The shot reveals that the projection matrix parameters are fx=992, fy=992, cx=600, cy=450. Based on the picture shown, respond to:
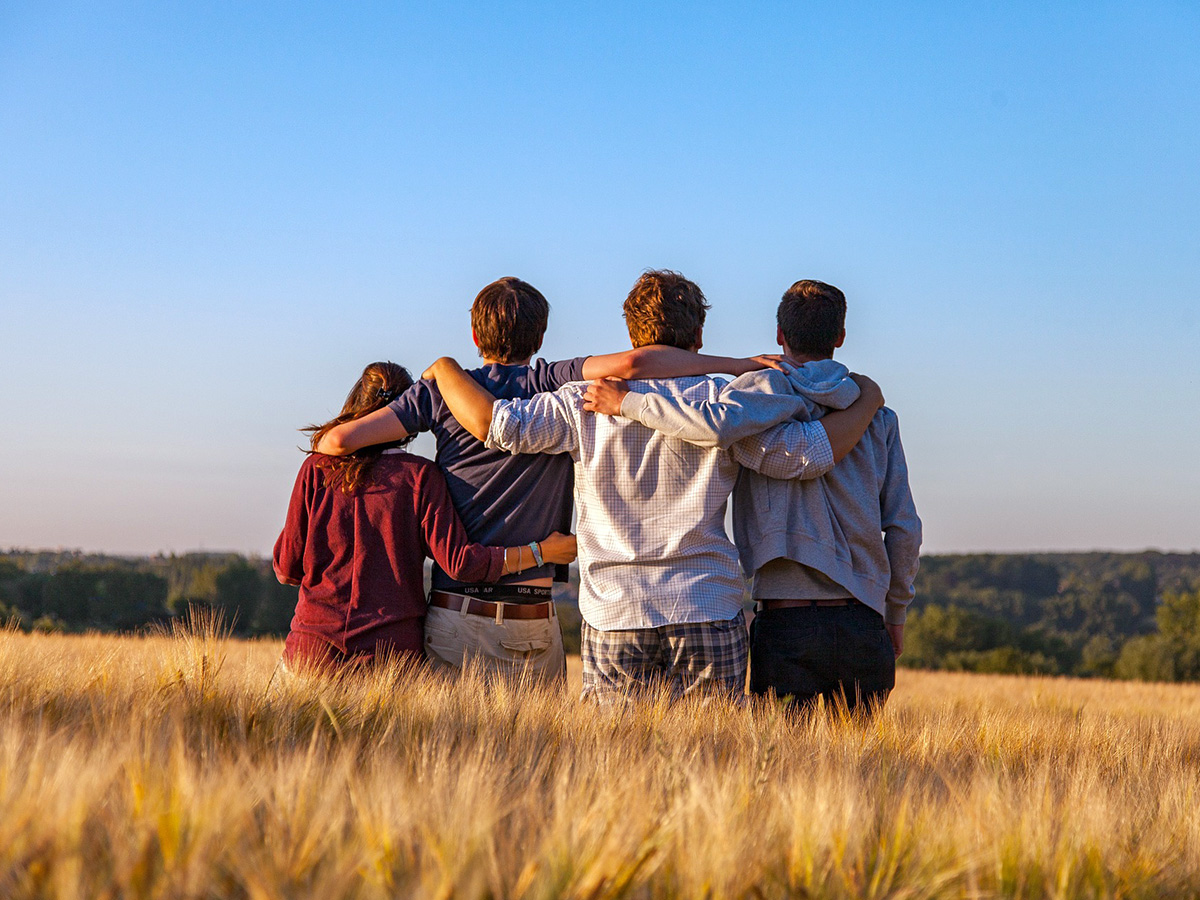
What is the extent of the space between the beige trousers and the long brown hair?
2.45 ft

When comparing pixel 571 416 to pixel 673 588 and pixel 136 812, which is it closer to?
pixel 673 588

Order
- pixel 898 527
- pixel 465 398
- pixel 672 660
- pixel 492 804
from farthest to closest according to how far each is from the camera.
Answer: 1. pixel 898 527
2. pixel 465 398
3. pixel 672 660
4. pixel 492 804

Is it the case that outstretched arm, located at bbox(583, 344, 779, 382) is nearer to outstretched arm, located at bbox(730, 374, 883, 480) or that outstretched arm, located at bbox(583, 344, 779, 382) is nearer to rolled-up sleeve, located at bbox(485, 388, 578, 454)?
rolled-up sleeve, located at bbox(485, 388, 578, 454)

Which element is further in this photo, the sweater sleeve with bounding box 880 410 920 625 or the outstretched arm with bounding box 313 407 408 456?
the sweater sleeve with bounding box 880 410 920 625

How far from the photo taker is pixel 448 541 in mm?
4512

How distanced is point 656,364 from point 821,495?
39.2 inches

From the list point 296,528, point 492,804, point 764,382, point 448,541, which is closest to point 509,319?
point 448,541

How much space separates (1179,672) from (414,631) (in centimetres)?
5587

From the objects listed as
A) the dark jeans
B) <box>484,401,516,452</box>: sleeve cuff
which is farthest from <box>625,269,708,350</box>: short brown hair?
the dark jeans

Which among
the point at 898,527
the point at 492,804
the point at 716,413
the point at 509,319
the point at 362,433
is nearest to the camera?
the point at 492,804

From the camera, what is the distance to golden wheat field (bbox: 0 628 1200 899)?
1.95 m

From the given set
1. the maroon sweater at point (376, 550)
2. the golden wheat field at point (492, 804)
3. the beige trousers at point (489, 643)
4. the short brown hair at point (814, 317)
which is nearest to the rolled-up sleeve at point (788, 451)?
the short brown hair at point (814, 317)

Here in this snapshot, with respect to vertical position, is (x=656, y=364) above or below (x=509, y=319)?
below

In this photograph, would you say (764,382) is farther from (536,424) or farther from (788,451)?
(536,424)
